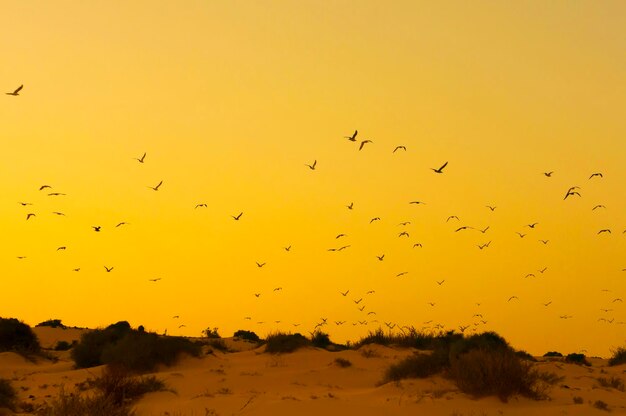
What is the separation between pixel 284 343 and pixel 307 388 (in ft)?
26.9

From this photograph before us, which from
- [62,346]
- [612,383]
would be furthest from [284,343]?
[62,346]

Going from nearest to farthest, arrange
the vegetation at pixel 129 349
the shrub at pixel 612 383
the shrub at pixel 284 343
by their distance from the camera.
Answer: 1. the shrub at pixel 612 383
2. the vegetation at pixel 129 349
3. the shrub at pixel 284 343

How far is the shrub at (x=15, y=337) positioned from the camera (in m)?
31.7

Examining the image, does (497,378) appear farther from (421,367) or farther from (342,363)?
(342,363)

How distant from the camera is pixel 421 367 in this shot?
2047 centimetres

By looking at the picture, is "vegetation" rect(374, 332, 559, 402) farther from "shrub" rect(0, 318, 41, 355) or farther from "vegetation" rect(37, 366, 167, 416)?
"shrub" rect(0, 318, 41, 355)

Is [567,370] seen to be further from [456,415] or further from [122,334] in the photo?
[122,334]

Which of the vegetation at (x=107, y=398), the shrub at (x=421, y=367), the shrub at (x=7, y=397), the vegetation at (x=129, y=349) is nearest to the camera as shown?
the vegetation at (x=107, y=398)

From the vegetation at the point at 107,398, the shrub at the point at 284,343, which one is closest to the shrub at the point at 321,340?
the shrub at the point at 284,343

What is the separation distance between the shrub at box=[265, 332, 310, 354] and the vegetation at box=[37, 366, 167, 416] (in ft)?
31.5

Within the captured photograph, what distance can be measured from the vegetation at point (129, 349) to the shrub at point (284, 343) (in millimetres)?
2666

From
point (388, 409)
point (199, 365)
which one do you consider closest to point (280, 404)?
point (388, 409)

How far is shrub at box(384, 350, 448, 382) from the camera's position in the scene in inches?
798

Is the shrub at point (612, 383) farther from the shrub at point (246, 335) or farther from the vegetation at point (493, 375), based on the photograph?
the shrub at point (246, 335)
